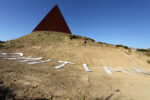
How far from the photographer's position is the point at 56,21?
16531mm

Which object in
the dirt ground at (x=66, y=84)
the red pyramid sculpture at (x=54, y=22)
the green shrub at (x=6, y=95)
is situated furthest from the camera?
the red pyramid sculpture at (x=54, y=22)

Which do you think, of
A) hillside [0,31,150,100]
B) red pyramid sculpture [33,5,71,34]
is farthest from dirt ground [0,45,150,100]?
red pyramid sculpture [33,5,71,34]

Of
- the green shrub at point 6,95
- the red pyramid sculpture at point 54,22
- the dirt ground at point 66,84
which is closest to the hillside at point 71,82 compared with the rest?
the dirt ground at point 66,84

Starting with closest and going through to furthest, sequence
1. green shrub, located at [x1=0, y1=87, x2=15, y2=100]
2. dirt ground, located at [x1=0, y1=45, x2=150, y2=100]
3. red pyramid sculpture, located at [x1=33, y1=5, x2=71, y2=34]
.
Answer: green shrub, located at [x1=0, y1=87, x2=15, y2=100]
dirt ground, located at [x1=0, y1=45, x2=150, y2=100]
red pyramid sculpture, located at [x1=33, y1=5, x2=71, y2=34]

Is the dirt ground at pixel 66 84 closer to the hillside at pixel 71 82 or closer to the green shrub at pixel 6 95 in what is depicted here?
the hillside at pixel 71 82

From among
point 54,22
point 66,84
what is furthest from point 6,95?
point 54,22

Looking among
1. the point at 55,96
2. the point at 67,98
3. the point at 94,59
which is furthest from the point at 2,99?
the point at 94,59

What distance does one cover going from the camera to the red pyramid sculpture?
15.7 metres

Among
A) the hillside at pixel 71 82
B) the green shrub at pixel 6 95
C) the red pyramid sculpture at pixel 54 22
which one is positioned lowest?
the hillside at pixel 71 82

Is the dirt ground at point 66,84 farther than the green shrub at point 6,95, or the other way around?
the dirt ground at point 66,84

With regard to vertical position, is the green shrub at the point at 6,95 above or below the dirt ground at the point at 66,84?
above

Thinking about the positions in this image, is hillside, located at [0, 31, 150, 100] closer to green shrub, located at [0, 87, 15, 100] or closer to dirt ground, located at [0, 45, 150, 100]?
dirt ground, located at [0, 45, 150, 100]

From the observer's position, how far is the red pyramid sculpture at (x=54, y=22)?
15.7 m

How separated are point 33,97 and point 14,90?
659mm
